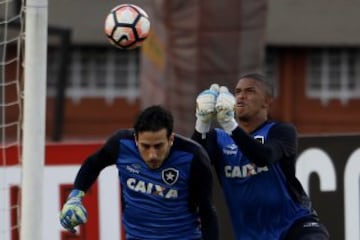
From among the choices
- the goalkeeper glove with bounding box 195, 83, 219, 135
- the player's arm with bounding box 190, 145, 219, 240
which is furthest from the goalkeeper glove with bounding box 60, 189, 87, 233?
the goalkeeper glove with bounding box 195, 83, 219, 135

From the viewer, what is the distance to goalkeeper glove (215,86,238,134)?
24.4 ft

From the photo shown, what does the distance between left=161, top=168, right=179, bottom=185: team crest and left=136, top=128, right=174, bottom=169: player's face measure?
0.13 metres

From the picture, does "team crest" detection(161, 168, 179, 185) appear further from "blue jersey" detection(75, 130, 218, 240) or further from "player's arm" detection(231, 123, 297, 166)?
"player's arm" detection(231, 123, 297, 166)

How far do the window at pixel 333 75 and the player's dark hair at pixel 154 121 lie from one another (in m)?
14.5

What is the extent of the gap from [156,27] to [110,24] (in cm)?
730

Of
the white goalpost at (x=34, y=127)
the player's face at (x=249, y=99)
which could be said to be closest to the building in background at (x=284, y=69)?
the white goalpost at (x=34, y=127)

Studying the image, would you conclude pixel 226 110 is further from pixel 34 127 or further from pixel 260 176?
pixel 34 127

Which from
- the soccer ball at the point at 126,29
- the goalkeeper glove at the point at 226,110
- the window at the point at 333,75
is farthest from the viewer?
the window at the point at 333,75

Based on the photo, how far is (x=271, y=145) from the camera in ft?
25.6

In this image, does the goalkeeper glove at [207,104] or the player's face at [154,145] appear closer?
the player's face at [154,145]

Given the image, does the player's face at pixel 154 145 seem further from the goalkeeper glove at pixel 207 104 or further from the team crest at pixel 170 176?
the goalkeeper glove at pixel 207 104

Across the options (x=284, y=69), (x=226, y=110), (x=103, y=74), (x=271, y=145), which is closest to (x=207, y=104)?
(x=226, y=110)

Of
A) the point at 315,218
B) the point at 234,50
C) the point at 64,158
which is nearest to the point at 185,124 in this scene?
the point at 234,50

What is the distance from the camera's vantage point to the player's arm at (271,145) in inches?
298
